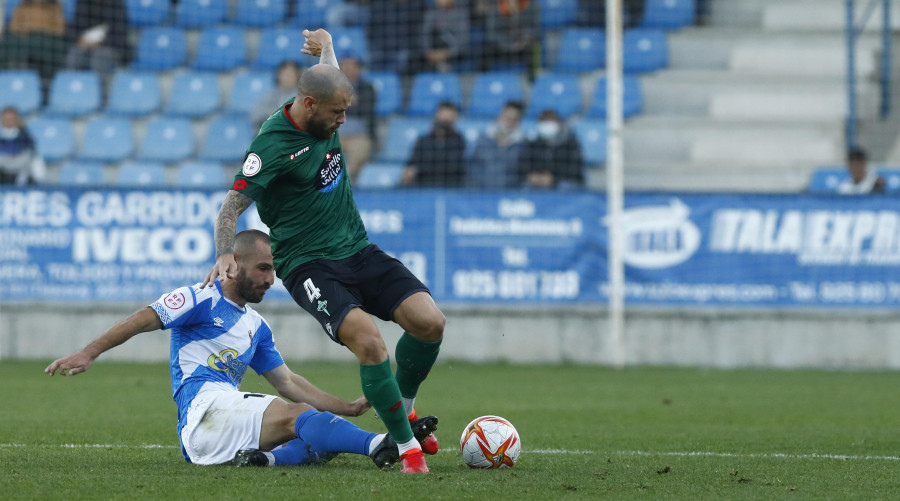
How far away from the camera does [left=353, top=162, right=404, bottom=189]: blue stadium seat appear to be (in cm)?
1664

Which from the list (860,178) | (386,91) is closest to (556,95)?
(386,91)

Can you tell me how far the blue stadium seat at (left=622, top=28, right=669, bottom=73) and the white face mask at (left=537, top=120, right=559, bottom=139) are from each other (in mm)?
3718

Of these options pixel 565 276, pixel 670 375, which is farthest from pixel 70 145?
pixel 670 375

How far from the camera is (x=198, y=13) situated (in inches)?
754

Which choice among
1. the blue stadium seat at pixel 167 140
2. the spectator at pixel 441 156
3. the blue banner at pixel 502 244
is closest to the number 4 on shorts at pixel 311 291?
the blue banner at pixel 502 244

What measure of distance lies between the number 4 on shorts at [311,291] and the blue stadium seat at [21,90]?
493 inches

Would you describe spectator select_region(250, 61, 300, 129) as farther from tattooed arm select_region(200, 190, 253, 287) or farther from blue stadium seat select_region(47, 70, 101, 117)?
tattooed arm select_region(200, 190, 253, 287)

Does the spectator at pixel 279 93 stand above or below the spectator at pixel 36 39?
below

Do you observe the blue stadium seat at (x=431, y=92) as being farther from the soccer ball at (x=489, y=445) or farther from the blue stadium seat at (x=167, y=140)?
the soccer ball at (x=489, y=445)

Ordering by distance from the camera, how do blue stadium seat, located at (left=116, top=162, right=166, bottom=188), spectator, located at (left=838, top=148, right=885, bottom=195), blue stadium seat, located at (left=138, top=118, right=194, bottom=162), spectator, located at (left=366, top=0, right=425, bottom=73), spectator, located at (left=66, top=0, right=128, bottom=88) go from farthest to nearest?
spectator, located at (left=366, top=0, right=425, bottom=73) → spectator, located at (left=66, top=0, right=128, bottom=88) → blue stadium seat, located at (left=138, top=118, right=194, bottom=162) → blue stadium seat, located at (left=116, top=162, right=166, bottom=188) → spectator, located at (left=838, top=148, right=885, bottom=195)

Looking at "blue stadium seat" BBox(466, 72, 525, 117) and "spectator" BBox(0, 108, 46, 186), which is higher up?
"blue stadium seat" BBox(466, 72, 525, 117)

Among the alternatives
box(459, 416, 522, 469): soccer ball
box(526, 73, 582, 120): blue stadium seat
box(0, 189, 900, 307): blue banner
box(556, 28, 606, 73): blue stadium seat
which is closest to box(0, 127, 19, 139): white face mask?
box(0, 189, 900, 307): blue banner

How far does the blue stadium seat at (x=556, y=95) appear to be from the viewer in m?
18.1

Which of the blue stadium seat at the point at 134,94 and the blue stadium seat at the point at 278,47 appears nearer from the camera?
the blue stadium seat at the point at 134,94
